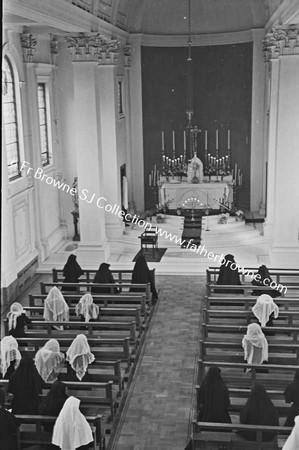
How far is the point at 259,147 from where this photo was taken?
23.3 m

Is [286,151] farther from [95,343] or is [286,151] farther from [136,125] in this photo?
[136,125]

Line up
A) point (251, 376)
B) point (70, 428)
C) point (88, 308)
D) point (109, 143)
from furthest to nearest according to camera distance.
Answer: point (109, 143), point (88, 308), point (251, 376), point (70, 428)

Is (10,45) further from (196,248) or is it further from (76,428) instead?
(76,428)

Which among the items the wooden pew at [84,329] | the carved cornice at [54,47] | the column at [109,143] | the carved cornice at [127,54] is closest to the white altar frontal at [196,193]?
the column at [109,143]

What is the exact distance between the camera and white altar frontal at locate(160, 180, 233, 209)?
22.7 m

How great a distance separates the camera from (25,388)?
845 cm

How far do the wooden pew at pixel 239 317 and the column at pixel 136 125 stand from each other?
40.4 ft

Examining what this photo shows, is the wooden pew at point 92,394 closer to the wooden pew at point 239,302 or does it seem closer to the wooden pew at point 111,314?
the wooden pew at point 111,314

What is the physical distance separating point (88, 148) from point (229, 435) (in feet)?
36.3

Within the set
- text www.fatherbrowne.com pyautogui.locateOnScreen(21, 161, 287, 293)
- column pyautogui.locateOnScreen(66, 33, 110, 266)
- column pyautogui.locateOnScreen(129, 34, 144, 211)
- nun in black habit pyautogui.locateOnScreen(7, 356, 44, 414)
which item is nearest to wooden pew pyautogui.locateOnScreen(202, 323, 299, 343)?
text www.fatherbrowne.com pyautogui.locateOnScreen(21, 161, 287, 293)

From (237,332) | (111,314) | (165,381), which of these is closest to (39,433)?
(165,381)

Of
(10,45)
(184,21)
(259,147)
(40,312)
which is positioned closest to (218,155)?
(259,147)

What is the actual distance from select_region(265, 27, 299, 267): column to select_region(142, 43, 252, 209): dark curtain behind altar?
6.28 metres

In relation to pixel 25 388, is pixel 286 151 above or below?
above
